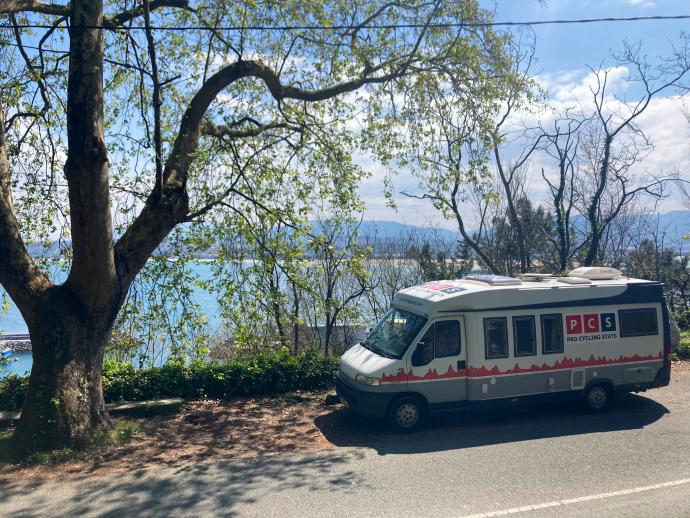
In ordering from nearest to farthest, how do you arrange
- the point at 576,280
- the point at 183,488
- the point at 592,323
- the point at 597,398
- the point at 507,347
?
the point at 183,488 → the point at 507,347 → the point at 592,323 → the point at 597,398 → the point at 576,280

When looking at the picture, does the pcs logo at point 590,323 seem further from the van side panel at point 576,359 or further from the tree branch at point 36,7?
the tree branch at point 36,7

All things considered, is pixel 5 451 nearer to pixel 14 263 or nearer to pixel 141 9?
pixel 14 263

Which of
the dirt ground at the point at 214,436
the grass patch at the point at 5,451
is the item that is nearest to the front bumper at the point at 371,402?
the dirt ground at the point at 214,436

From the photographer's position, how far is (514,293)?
416 inches

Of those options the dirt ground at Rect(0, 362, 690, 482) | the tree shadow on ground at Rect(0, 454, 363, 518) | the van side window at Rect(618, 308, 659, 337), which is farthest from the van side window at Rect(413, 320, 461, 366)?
the van side window at Rect(618, 308, 659, 337)

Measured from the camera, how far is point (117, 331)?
40.9 feet

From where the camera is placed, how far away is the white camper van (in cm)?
997

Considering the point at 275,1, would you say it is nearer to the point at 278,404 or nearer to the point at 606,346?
the point at 278,404

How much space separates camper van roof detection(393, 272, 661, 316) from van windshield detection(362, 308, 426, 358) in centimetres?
18

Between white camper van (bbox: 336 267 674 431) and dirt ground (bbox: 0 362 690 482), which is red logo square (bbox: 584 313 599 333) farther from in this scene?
dirt ground (bbox: 0 362 690 482)

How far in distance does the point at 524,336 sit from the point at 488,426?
1.70m

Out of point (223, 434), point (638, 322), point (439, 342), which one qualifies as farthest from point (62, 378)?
point (638, 322)

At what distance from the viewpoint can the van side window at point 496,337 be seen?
404 inches

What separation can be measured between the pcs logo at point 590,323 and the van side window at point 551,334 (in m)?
0.16
